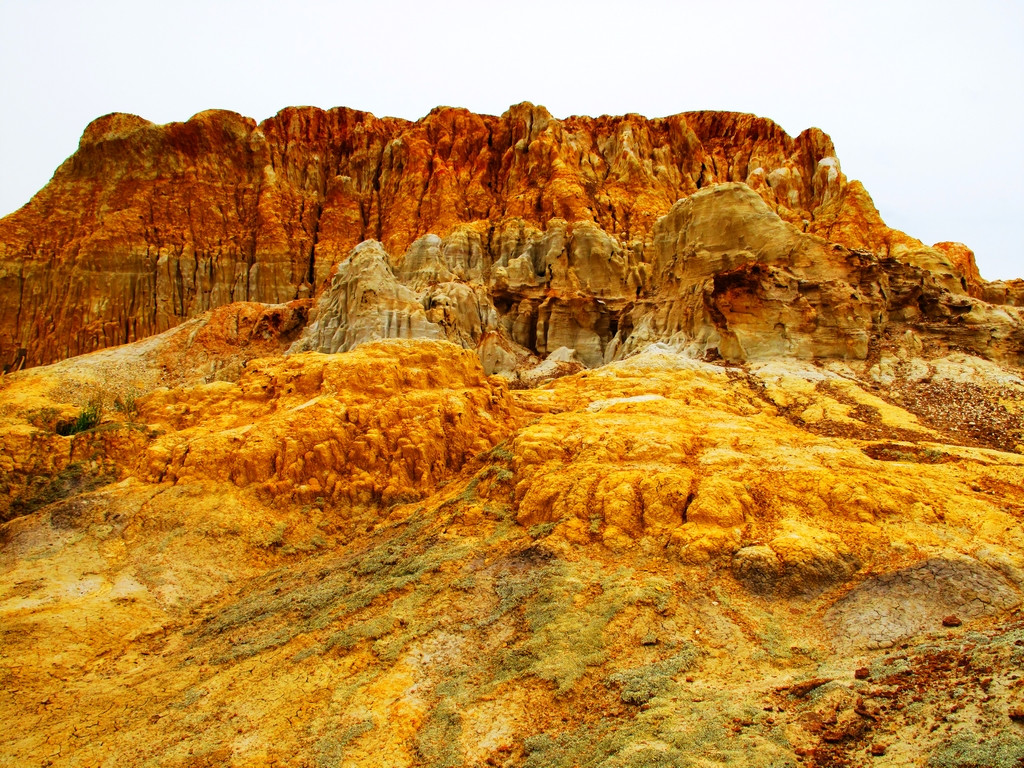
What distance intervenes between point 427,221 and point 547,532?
147 ft

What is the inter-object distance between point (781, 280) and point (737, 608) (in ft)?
65.3

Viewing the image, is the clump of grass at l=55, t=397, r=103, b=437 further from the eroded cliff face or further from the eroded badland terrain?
the eroded cliff face

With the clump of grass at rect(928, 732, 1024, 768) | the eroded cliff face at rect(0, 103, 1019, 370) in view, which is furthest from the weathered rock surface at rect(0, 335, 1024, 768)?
the eroded cliff face at rect(0, 103, 1019, 370)

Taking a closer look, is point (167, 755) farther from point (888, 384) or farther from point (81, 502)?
point (888, 384)

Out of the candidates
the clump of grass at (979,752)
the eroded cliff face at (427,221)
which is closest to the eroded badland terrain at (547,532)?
the clump of grass at (979,752)

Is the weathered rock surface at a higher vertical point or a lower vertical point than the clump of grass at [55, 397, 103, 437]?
lower

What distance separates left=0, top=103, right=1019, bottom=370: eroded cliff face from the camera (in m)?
36.8

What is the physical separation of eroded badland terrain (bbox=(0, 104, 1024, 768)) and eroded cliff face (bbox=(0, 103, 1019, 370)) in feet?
5.62

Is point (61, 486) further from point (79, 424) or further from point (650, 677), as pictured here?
point (650, 677)

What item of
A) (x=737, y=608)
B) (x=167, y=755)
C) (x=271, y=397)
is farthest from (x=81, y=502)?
(x=737, y=608)

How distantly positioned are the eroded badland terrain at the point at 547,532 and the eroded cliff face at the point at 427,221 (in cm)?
171

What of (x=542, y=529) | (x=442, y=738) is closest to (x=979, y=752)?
(x=442, y=738)

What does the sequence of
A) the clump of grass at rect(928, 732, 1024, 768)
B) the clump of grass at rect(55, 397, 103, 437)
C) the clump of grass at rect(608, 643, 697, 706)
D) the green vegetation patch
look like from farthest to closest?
the clump of grass at rect(55, 397, 103, 437)
the green vegetation patch
the clump of grass at rect(608, 643, 697, 706)
the clump of grass at rect(928, 732, 1024, 768)

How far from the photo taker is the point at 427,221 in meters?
52.6
